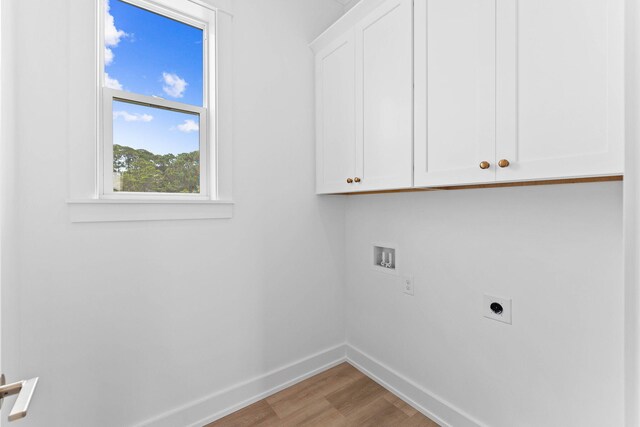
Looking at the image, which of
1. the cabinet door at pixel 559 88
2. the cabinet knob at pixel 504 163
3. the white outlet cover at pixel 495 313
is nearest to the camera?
the cabinet door at pixel 559 88

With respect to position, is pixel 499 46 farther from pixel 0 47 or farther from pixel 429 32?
pixel 0 47

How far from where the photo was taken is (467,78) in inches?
45.9

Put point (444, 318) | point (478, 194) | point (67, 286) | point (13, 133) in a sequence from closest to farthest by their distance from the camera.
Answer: point (13, 133)
point (67, 286)
point (478, 194)
point (444, 318)

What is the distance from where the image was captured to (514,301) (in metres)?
1.30

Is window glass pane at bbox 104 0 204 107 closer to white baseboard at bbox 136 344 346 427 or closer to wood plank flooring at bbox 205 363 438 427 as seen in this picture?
white baseboard at bbox 136 344 346 427

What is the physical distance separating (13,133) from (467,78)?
1.73 meters

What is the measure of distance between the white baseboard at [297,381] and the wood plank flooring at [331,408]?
4cm

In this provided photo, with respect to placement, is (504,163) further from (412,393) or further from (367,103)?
(412,393)

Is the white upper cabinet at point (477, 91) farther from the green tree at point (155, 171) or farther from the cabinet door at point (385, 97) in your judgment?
the green tree at point (155, 171)

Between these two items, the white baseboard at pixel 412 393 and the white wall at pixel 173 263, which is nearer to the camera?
the white wall at pixel 173 263

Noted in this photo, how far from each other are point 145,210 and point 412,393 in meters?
1.74

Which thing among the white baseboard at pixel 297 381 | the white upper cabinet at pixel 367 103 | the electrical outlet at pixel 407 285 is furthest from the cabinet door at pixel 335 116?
the white baseboard at pixel 297 381

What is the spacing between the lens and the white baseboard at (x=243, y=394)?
5.02ft

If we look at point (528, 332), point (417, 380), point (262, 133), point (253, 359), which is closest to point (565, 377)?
point (528, 332)
